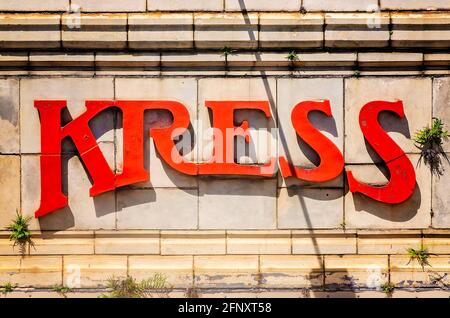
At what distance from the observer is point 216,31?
7.35m

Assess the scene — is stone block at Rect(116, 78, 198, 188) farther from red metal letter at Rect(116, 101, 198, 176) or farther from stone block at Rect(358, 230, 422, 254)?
stone block at Rect(358, 230, 422, 254)

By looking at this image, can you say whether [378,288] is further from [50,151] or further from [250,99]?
[50,151]

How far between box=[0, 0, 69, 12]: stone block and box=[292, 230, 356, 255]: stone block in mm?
5419

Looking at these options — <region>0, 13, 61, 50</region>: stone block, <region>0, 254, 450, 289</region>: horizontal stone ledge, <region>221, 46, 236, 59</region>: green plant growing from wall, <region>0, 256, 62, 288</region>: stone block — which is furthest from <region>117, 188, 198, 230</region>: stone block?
<region>0, 13, 61, 50</region>: stone block

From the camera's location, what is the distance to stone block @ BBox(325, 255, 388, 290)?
7.52m

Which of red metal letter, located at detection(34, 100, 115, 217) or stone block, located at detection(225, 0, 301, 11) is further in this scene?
stone block, located at detection(225, 0, 301, 11)

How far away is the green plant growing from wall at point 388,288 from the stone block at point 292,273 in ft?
3.36

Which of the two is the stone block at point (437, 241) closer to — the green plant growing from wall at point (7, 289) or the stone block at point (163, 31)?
the stone block at point (163, 31)

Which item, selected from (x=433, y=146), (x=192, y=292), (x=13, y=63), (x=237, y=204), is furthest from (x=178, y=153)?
(x=433, y=146)

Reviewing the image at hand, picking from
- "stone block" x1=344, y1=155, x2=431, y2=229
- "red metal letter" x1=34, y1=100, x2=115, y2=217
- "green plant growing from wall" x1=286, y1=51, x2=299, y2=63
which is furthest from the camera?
"stone block" x1=344, y1=155, x2=431, y2=229

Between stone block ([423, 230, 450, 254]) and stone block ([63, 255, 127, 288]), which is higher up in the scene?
stone block ([423, 230, 450, 254])

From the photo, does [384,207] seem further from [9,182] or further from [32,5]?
[32,5]

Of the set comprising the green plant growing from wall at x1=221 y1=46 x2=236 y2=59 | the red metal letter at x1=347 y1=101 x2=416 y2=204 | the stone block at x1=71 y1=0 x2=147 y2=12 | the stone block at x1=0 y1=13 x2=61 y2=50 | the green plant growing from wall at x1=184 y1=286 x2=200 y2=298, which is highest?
the stone block at x1=71 y1=0 x2=147 y2=12

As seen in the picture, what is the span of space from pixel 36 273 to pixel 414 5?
25.2ft
